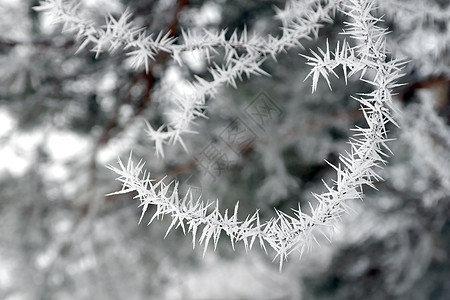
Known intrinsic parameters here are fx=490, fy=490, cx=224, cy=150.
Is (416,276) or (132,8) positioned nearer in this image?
(132,8)

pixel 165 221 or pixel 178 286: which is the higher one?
pixel 165 221

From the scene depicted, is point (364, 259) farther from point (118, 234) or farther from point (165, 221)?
point (118, 234)

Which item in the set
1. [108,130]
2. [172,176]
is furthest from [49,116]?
[172,176]

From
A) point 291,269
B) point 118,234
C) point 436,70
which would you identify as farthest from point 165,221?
point 436,70

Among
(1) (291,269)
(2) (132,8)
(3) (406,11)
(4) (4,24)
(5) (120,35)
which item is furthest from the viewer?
(1) (291,269)

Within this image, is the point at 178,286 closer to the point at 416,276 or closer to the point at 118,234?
the point at 118,234

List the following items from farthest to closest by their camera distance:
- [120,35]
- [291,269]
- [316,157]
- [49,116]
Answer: [291,269] < [316,157] < [49,116] < [120,35]

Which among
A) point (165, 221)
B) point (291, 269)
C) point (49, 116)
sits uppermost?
point (49, 116)
